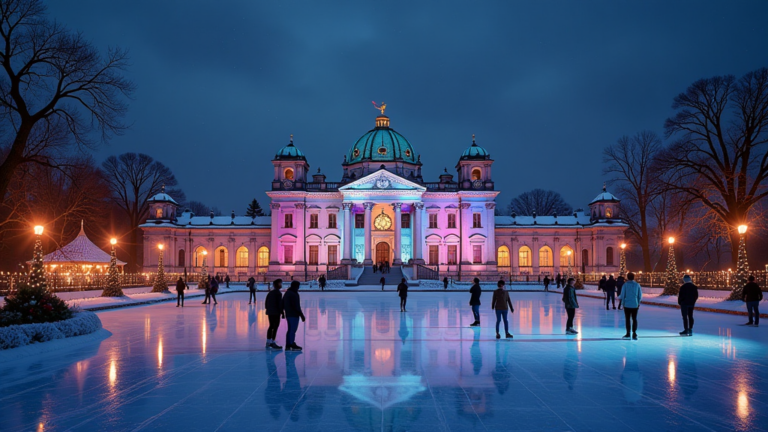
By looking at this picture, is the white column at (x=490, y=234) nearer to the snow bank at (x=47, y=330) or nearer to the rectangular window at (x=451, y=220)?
the rectangular window at (x=451, y=220)

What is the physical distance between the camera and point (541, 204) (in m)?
98.1

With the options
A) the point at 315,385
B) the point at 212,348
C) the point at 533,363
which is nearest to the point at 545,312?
the point at 533,363

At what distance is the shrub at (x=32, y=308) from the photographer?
43.3 ft

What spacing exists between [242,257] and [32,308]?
198 feet

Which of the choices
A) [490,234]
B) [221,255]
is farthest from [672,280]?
[221,255]

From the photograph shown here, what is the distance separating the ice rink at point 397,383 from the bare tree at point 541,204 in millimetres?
84067

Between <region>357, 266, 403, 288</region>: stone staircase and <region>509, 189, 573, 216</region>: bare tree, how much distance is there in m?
43.1

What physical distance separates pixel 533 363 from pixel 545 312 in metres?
13.8

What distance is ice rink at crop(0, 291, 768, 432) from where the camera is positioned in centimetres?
666

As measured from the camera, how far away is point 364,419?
6684 millimetres

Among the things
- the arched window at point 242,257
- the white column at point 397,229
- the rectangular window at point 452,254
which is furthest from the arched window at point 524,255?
the arched window at point 242,257

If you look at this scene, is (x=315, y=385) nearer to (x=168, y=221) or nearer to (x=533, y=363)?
(x=533, y=363)

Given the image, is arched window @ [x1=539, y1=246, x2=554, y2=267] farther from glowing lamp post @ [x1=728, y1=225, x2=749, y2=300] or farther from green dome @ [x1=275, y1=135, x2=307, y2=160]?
glowing lamp post @ [x1=728, y1=225, x2=749, y2=300]

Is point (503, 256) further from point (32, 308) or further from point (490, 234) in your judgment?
point (32, 308)
